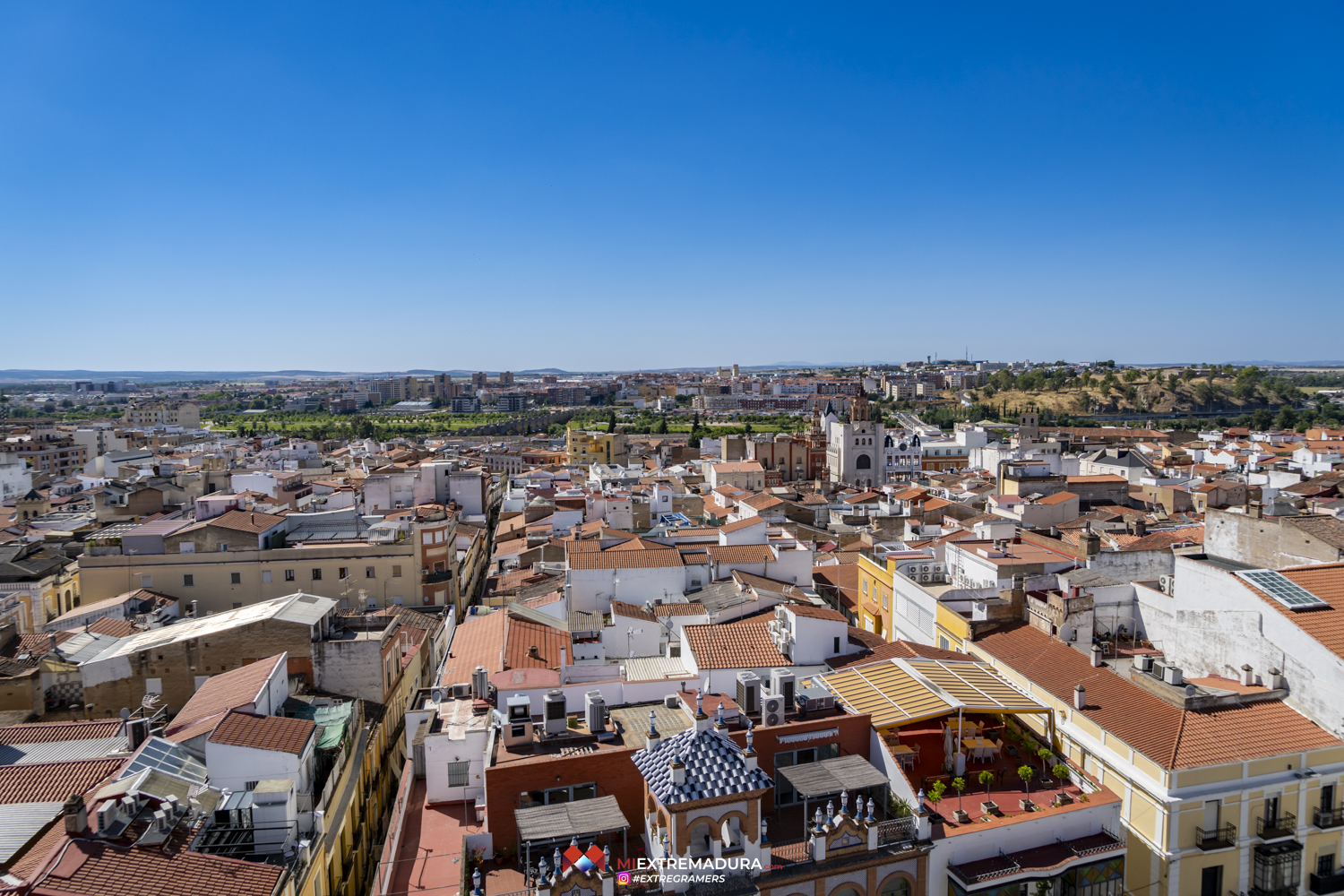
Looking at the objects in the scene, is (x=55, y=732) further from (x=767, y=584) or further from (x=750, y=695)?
(x=767, y=584)

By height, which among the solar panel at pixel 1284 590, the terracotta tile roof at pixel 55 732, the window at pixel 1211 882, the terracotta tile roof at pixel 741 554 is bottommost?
the window at pixel 1211 882

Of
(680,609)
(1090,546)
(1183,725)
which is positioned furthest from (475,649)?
(1090,546)

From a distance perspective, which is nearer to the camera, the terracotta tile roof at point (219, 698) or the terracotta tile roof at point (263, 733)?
the terracotta tile roof at point (263, 733)

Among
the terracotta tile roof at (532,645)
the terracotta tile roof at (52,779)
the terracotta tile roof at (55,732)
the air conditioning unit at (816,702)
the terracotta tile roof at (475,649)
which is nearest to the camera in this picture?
the terracotta tile roof at (52,779)

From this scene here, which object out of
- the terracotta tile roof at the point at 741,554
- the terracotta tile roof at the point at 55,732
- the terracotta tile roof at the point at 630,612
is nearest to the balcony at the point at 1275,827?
the terracotta tile roof at the point at 630,612

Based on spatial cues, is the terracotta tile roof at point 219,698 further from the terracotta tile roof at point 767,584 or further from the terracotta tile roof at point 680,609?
the terracotta tile roof at point 767,584

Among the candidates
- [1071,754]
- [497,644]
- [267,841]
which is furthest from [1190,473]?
[267,841]

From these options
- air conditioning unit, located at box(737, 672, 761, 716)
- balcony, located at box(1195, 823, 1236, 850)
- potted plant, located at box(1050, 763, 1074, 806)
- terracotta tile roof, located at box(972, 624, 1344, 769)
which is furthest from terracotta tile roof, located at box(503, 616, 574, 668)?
balcony, located at box(1195, 823, 1236, 850)
